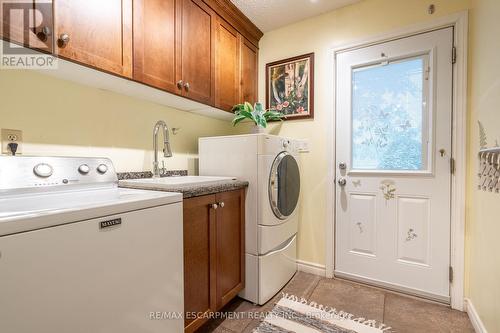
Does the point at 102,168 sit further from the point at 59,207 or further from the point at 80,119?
the point at 59,207

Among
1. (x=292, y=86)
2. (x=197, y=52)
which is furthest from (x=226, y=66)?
(x=292, y=86)

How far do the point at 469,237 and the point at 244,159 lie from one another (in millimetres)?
1653

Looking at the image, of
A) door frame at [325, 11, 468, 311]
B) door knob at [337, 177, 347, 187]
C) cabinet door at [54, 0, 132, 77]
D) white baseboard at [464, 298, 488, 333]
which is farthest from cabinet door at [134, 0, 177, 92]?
white baseboard at [464, 298, 488, 333]

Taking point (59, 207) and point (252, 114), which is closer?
point (59, 207)

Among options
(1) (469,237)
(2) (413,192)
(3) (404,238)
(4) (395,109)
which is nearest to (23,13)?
(4) (395,109)

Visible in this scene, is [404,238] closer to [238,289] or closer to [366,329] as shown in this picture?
[366,329]

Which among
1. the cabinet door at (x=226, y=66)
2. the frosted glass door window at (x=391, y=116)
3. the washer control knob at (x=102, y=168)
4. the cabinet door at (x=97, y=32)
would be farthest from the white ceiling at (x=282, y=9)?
the washer control knob at (x=102, y=168)

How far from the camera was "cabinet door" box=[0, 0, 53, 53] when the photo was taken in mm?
846

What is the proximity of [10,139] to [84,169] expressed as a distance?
0.33 metres

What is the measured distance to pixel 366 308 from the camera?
5.39 feet

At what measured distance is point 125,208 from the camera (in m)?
0.88

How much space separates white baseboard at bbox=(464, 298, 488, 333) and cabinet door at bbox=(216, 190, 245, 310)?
4.75 feet

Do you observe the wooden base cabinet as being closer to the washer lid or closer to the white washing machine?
the white washing machine

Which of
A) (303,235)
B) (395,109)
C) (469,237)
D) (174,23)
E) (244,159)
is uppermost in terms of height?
(174,23)
